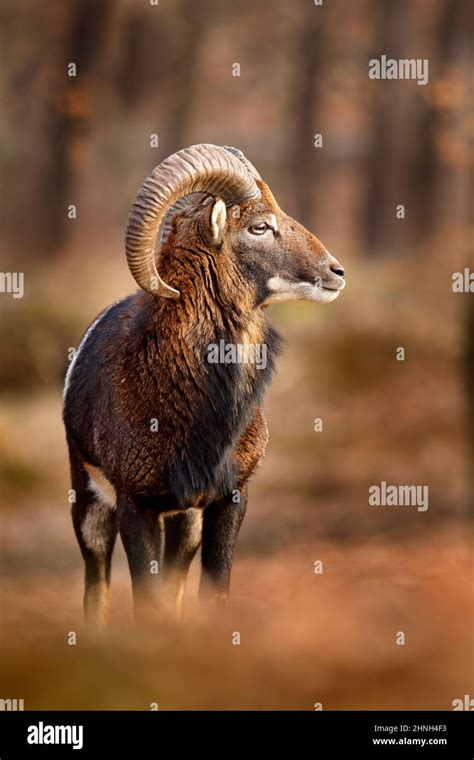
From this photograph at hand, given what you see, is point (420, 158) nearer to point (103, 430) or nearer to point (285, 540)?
point (285, 540)

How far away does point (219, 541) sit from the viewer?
9.20 metres

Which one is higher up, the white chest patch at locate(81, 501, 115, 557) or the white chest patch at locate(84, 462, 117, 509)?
the white chest patch at locate(84, 462, 117, 509)

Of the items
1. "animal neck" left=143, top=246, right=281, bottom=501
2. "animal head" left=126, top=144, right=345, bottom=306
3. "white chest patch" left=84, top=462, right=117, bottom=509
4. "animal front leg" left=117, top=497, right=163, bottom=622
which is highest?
"animal head" left=126, top=144, right=345, bottom=306

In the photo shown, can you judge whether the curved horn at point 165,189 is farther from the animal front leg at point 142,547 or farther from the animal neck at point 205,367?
the animal front leg at point 142,547

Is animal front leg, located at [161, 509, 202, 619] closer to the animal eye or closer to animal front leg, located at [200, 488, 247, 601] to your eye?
animal front leg, located at [200, 488, 247, 601]

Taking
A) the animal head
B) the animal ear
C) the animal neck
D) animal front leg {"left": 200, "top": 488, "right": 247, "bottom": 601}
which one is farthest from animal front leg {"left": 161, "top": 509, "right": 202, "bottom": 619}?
the animal ear

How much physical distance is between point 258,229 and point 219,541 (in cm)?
238

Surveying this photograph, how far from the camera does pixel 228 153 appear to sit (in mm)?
8641

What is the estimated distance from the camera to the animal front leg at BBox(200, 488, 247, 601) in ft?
30.1

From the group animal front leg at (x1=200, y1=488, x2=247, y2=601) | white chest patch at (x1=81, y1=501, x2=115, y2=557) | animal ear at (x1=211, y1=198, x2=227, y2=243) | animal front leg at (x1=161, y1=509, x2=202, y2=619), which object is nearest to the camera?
animal ear at (x1=211, y1=198, x2=227, y2=243)

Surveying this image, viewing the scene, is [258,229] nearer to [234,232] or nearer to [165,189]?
[234,232]

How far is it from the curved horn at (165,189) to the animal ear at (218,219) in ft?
0.40

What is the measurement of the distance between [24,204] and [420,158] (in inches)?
310

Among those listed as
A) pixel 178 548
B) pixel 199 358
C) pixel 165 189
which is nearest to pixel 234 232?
pixel 165 189
